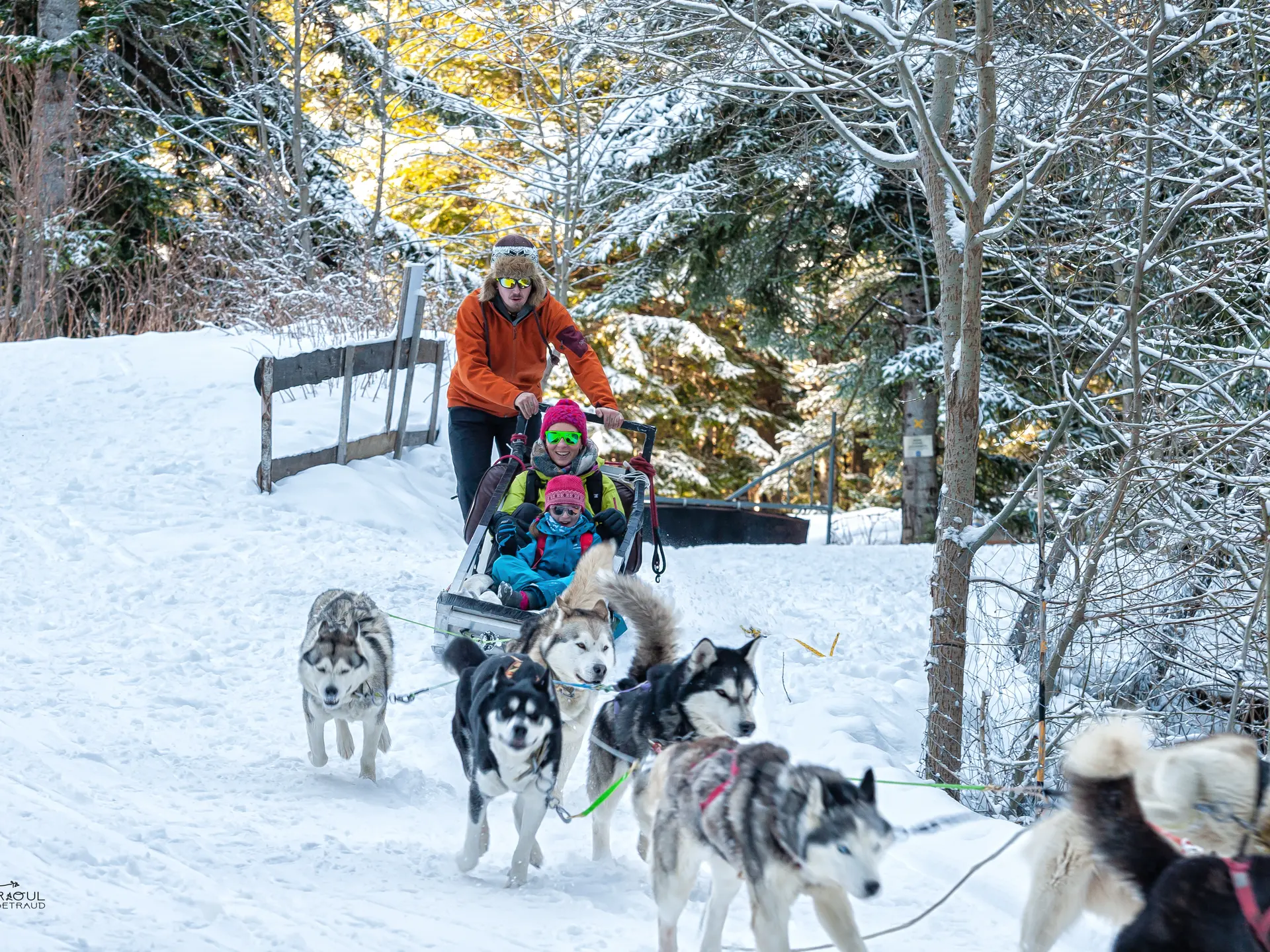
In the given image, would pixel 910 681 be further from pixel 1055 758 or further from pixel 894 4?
pixel 894 4

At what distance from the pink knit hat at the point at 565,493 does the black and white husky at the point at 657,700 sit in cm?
169

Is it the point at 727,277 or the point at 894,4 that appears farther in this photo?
the point at 727,277

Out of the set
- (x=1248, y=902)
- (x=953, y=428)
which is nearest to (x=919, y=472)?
(x=953, y=428)

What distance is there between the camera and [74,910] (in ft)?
9.76

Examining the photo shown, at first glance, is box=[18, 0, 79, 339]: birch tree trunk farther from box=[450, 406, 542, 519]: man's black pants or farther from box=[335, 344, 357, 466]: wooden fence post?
box=[450, 406, 542, 519]: man's black pants

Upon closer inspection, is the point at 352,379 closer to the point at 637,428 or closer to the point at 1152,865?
the point at 637,428

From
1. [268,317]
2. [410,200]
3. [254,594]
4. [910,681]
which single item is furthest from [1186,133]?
[410,200]

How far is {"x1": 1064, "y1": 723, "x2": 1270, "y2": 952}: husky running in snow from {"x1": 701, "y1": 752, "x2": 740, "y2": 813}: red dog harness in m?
0.91

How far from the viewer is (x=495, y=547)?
6547 mm

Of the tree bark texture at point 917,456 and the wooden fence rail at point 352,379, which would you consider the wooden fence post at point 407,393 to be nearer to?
the wooden fence rail at point 352,379

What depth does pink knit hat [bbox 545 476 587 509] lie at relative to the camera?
645cm

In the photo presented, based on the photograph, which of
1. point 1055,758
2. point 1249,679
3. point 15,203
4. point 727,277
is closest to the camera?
point 1249,679

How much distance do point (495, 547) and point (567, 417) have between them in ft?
2.81

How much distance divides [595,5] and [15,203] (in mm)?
13471
